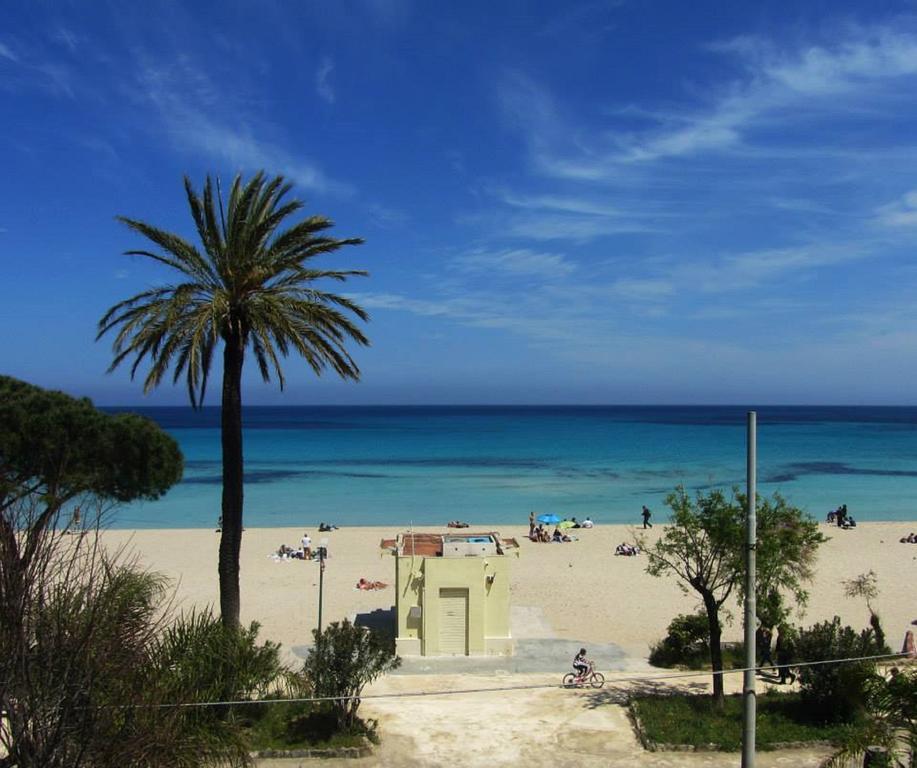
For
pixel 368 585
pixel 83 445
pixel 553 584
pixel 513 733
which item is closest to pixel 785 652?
pixel 513 733

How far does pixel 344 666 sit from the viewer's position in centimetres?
1352

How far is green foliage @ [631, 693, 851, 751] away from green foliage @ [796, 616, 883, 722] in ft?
0.97

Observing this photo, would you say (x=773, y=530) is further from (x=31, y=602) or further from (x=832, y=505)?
(x=832, y=505)

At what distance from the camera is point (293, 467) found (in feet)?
274

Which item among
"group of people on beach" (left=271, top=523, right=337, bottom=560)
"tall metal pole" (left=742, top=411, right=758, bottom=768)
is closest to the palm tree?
"tall metal pole" (left=742, top=411, right=758, bottom=768)

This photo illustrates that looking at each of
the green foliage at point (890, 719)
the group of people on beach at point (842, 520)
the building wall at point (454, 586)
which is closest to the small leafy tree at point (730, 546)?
the building wall at point (454, 586)

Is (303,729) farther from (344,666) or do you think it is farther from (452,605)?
(452,605)

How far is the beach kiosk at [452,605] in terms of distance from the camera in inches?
762

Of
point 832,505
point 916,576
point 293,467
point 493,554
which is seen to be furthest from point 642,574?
point 293,467

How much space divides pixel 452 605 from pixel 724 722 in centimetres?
731

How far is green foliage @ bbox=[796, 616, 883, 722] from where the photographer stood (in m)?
13.7

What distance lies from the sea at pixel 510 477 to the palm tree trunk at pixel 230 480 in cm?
1303

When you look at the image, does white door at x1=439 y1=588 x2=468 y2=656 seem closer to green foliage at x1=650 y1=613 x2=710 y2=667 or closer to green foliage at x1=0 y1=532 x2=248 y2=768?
green foliage at x1=650 y1=613 x2=710 y2=667

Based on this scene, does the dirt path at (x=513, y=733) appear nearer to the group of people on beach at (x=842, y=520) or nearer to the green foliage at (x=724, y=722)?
the green foliage at (x=724, y=722)
